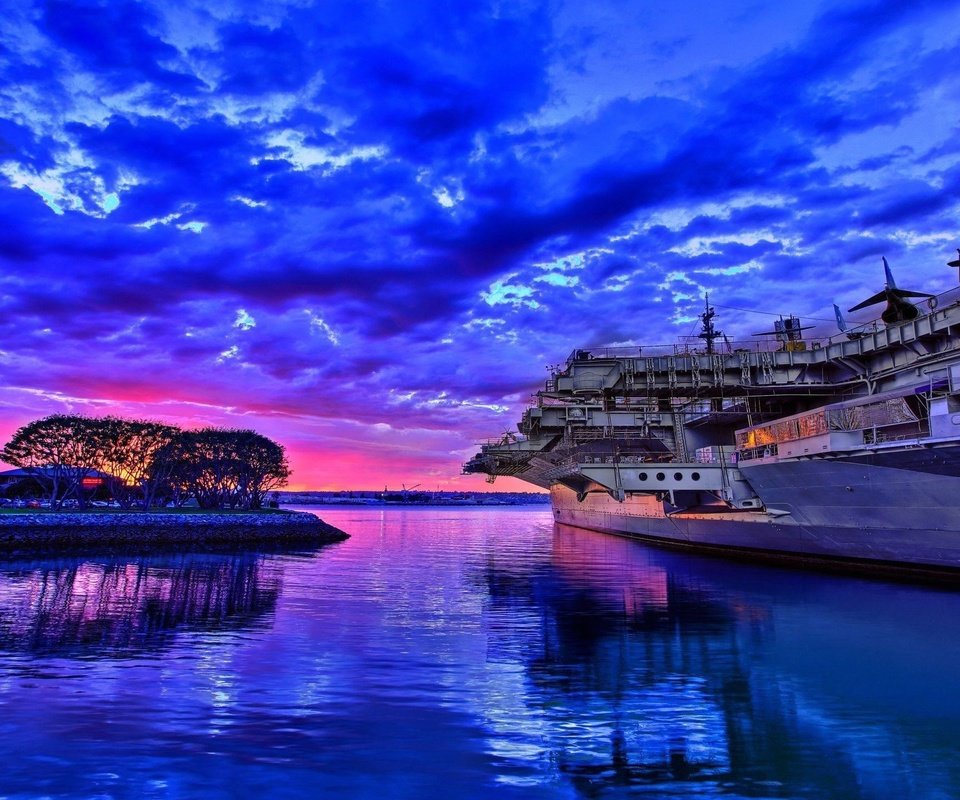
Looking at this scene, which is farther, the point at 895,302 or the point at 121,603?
the point at 895,302

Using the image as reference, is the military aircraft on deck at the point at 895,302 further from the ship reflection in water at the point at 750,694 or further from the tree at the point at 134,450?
the tree at the point at 134,450

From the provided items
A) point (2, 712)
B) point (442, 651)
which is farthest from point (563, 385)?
point (2, 712)

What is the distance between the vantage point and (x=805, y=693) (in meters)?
10.0

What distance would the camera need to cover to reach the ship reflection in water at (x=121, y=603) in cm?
1353

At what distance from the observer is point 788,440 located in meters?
27.7

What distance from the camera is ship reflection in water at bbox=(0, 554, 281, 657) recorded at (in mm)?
13529

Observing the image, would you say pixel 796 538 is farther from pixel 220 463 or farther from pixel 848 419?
pixel 220 463

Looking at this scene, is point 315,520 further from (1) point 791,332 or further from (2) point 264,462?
(1) point 791,332

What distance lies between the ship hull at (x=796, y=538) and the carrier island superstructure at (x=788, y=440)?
0.08 meters

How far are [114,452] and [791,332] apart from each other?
55.3m

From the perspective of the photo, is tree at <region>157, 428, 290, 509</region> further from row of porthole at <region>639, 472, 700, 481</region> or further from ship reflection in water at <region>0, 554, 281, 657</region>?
row of porthole at <region>639, 472, 700, 481</region>

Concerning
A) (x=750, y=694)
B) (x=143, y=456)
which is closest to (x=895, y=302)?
(x=750, y=694)

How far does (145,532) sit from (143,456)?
1346 cm

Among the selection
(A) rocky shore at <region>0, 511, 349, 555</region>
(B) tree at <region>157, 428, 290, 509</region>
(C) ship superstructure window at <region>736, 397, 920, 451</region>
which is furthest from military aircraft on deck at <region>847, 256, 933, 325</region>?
(B) tree at <region>157, 428, 290, 509</region>
